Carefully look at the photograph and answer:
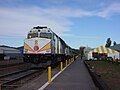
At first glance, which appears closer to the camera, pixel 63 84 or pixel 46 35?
pixel 63 84

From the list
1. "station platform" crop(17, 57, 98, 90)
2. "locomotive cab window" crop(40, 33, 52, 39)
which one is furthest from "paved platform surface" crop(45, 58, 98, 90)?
"locomotive cab window" crop(40, 33, 52, 39)

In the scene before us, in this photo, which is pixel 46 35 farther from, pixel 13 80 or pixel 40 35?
pixel 13 80

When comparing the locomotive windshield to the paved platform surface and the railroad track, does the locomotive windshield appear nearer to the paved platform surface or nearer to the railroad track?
the railroad track

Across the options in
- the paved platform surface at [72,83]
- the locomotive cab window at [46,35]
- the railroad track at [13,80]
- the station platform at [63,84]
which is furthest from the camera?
the locomotive cab window at [46,35]

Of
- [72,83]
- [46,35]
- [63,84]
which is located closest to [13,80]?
[63,84]

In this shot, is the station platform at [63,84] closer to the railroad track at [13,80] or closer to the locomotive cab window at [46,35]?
the railroad track at [13,80]

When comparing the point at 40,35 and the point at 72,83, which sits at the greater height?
the point at 40,35

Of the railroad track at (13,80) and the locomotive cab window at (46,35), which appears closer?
the railroad track at (13,80)

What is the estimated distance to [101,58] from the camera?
7588 cm

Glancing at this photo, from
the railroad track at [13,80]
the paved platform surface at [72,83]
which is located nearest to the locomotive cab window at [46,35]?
the railroad track at [13,80]

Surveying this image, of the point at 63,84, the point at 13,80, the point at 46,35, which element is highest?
the point at 46,35

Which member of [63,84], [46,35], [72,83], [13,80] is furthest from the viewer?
[46,35]

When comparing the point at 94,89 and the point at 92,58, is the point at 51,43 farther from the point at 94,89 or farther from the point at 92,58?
the point at 92,58

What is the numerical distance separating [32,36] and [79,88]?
18.6 meters
